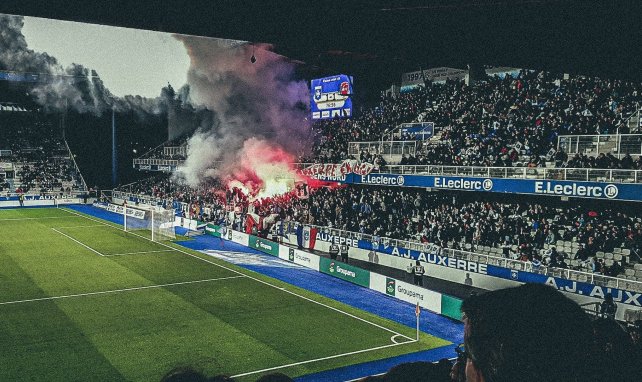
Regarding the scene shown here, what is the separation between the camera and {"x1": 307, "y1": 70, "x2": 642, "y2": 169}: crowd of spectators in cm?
2470

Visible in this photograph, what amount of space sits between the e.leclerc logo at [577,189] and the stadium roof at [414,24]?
8.90 meters

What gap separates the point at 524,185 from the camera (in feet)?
78.3

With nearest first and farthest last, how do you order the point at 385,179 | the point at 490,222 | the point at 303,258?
the point at 490,222
the point at 303,258
the point at 385,179

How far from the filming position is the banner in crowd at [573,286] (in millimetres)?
18109

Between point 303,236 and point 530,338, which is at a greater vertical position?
point 530,338

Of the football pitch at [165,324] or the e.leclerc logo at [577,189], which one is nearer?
the football pitch at [165,324]

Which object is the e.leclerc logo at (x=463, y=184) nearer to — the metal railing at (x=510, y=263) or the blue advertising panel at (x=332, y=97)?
the metal railing at (x=510, y=263)

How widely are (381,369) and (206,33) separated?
31.8 ft

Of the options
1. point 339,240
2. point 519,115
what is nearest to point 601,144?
point 519,115

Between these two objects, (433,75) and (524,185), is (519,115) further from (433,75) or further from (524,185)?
(433,75)

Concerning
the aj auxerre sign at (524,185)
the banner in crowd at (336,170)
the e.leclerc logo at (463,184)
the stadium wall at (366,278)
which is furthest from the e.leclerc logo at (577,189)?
the banner in crowd at (336,170)

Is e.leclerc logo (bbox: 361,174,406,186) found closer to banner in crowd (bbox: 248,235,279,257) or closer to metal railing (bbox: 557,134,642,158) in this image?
banner in crowd (bbox: 248,235,279,257)

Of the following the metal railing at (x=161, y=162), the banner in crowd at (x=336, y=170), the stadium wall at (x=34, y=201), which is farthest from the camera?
the stadium wall at (x=34, y=201)

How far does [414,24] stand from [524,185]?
15154 millimetres
